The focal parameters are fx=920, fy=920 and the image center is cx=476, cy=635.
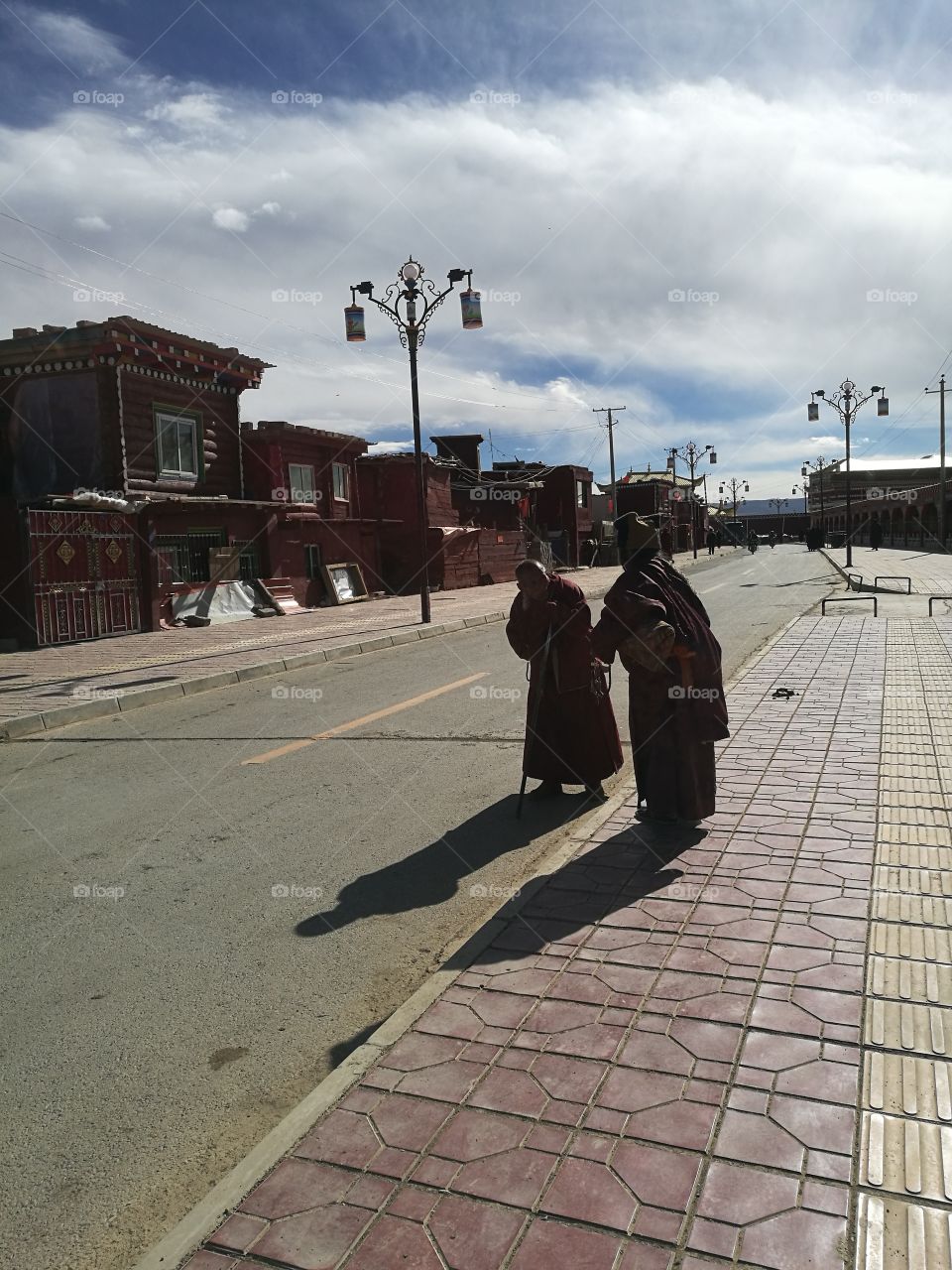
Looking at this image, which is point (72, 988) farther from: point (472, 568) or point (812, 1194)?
point (472, 568)

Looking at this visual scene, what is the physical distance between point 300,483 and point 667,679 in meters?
24.7

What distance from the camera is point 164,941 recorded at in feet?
13.9

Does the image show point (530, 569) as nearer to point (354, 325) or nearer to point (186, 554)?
point (354, 325)

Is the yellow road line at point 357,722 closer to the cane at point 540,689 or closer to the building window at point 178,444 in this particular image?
the cane at point 540,689

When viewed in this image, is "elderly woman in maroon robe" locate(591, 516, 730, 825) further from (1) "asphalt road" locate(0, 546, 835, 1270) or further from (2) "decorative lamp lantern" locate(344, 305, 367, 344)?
(2) "decorative lamp lantern" locate(344, 305, 367, 344)

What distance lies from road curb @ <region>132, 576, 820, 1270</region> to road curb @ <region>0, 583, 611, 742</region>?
7373 mm

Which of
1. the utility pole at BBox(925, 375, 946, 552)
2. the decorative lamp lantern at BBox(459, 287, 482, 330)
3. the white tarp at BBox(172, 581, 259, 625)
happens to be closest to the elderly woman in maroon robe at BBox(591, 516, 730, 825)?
the decorative lamp lantern at BBox(459, 287, 482, 330)

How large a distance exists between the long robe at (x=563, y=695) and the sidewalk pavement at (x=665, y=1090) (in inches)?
48.6

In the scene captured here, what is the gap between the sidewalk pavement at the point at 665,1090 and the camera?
2.23 m

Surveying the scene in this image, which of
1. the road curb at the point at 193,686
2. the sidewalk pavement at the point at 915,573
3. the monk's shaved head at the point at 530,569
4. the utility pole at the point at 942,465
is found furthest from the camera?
the utility pole at the point at 942,465

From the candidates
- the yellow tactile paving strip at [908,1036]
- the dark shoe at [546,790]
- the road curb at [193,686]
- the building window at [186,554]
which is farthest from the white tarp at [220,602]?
the yellow tactile paving strip at [908,1036]

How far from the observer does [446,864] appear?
512cm

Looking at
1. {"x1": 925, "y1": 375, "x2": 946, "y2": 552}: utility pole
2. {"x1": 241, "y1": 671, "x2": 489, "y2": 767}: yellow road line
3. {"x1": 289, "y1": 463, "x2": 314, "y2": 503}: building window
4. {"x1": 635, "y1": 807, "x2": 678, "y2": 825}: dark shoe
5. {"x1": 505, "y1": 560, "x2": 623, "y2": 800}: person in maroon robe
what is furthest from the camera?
{"x1": 925, "y1": 375, "x2": 946, "y2": 552}: utility pole

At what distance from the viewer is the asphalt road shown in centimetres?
276
